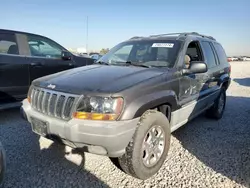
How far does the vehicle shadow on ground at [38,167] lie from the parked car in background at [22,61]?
48.4 inches

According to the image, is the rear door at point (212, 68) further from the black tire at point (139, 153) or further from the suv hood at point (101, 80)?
the black tire at point (139, 153)

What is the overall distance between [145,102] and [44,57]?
12.0 feet

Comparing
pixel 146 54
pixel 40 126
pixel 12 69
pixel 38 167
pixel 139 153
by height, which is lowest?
pixel 38 167

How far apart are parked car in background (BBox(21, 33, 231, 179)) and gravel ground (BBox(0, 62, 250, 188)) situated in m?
0.23

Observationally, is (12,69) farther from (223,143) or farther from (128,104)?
(223,143)

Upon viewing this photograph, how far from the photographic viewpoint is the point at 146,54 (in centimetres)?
376

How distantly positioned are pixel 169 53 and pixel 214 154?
1.67 meters

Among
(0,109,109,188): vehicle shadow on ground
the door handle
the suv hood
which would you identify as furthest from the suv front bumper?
the door handle

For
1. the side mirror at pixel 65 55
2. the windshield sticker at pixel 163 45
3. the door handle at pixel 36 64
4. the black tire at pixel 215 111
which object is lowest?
the black tire at pixel 215 111

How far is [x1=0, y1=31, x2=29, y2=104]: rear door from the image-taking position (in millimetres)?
4629

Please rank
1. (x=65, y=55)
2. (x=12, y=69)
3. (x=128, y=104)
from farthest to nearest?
1. (x=65, y=55)
2. (x=12, y=69)
3. (x=128, y=104)

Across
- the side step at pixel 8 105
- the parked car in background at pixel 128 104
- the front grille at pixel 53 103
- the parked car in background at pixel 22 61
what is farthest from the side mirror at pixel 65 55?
the front grille at pixel 53 103

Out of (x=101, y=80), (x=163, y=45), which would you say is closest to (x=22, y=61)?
(x=101, y=80)

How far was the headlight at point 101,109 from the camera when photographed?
2.31 m
